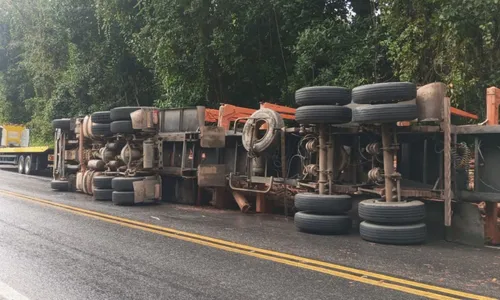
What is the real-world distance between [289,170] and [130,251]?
170 inches

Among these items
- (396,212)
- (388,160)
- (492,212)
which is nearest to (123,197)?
(388,160)

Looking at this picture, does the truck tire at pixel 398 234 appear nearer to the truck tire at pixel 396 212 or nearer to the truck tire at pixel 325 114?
the truck tire at pixel 396 212

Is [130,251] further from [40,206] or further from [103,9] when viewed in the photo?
[103,9]

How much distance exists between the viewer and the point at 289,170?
31.7 ft

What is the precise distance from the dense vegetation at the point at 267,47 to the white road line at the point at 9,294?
989 cm

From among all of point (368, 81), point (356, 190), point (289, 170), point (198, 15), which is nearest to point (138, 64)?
point (198, 15)

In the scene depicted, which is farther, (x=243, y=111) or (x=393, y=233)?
(x=243, y=111)

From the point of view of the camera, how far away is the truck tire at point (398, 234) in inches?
260

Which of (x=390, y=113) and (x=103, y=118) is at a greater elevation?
(x=103, y=118)

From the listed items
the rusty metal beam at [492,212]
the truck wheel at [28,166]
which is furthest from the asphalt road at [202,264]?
the truck wheel at [28,166]

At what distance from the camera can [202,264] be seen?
5.57 m

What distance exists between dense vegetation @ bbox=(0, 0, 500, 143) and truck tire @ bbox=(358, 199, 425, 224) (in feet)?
17.4

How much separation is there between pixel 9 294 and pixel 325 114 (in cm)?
515

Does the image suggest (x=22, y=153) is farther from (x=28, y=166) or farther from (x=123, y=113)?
(x=123, y=113)
